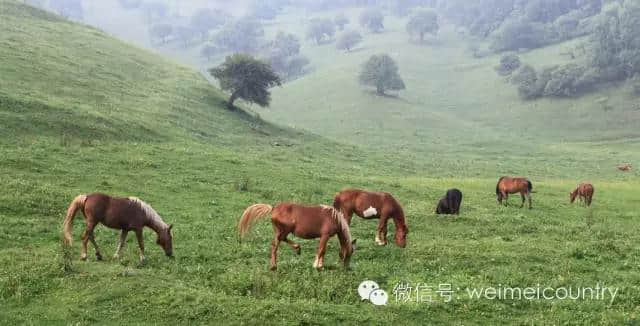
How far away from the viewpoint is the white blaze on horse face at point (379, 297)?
13.2 m

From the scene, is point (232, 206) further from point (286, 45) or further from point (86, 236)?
point (286, 45)

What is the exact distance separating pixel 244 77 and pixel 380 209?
46.8 meters

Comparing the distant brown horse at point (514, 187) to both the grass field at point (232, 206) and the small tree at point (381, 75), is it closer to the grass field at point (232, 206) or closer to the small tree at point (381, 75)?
the grass field at point (232, 206)

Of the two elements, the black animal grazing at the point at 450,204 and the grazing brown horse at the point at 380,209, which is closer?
the grazing brown horse at the point at 380,209

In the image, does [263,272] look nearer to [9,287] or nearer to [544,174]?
[9,287]

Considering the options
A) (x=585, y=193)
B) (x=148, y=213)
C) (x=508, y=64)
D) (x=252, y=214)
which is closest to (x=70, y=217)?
(x=148, y=213)

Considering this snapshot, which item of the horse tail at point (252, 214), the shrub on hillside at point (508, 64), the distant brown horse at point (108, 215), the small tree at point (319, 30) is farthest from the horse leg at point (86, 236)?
the small tree at point (319, 30)

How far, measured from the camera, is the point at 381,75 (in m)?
103

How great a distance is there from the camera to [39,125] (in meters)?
33.0

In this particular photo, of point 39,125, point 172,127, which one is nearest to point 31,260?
point 39,125

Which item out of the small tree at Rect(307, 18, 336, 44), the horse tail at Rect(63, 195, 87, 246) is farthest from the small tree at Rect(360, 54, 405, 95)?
the small tree at Rect(307, 18, 336, 44)

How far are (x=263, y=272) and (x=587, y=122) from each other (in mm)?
85671

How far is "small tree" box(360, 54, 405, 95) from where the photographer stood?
104 meters

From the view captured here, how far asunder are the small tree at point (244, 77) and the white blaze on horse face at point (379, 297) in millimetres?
50754
